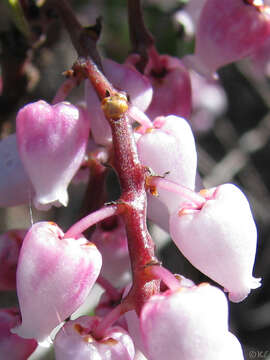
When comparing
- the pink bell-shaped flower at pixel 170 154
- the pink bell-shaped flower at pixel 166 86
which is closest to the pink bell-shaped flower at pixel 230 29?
the pink bell-shaped flower at pixel 166 86

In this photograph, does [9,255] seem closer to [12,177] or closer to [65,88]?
[12,177]

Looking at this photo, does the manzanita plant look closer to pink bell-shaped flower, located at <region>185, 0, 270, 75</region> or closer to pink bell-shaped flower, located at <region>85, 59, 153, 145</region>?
pink bell-shaped flower, located at <region>85, 59, 153, 145</region>

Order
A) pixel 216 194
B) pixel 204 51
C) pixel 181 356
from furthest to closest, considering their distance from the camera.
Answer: pixel 204 51
pixel 216 194
pixel 181 356

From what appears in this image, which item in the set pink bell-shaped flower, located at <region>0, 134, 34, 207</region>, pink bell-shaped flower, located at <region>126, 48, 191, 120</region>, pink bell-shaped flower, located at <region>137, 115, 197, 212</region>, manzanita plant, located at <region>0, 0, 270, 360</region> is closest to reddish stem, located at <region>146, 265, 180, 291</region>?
manzanita plant, located at <region>0, 0, 270, 360</region>

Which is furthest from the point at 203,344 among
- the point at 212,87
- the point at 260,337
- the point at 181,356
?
the point at 260,337

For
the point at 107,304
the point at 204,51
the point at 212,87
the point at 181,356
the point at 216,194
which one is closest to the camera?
the point at 181,356

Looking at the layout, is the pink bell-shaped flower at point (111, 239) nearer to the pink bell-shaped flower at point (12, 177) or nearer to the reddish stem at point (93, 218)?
the pink bell-shaped flower at point (12, 177)

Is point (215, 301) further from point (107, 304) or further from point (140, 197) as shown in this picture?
point (107, 304)
